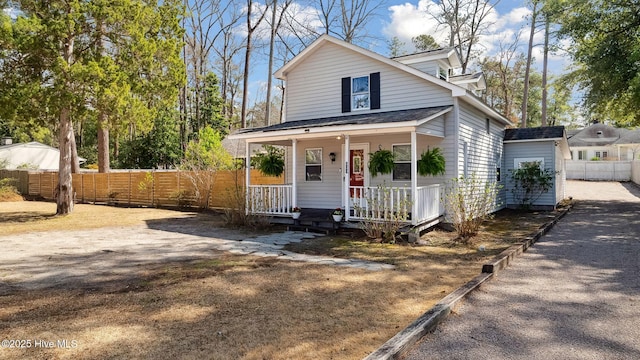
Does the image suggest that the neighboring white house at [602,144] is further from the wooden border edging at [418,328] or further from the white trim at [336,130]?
the wooden border edging at [418,328]

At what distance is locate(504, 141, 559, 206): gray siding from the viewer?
1543 centimetres

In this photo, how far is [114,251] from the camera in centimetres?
816

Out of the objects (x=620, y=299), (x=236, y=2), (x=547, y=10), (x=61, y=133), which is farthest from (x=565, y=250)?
(x=236, y=2)

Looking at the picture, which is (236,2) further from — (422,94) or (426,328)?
(426,328)

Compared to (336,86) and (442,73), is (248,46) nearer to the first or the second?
(336,86)

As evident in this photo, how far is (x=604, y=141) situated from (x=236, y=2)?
4293 centimetres

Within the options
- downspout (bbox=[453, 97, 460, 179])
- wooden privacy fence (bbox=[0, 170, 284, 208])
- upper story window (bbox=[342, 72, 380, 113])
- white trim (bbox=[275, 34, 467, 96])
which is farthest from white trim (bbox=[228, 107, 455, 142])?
wooden privacy fence (bbox=[0, 170, 284, 208])

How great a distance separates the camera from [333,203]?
12.9m

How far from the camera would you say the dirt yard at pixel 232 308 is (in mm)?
3475

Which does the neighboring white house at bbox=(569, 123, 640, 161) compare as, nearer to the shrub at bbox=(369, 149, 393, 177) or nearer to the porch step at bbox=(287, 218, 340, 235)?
the shrub at bbox=(369, 149, 393, 177)

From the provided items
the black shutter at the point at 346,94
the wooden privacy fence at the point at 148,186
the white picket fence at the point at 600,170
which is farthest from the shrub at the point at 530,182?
the white picket fence at the point at 600,170

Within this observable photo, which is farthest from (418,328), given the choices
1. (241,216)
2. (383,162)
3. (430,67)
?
(430,67)

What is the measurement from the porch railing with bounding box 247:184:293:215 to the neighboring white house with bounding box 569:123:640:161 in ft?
143

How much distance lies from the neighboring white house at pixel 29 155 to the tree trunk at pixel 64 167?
69.2 ft
